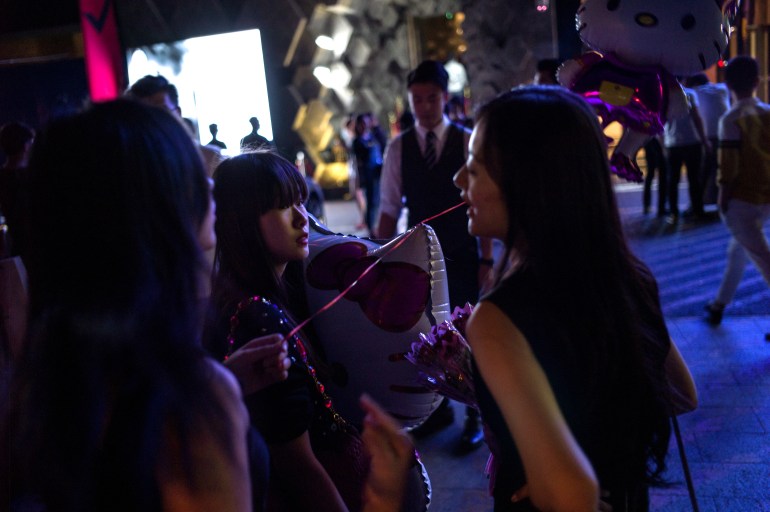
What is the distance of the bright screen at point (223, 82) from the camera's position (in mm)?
3734

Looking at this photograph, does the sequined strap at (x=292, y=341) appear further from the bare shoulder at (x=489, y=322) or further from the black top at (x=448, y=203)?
the black top at (x=448, y=203)

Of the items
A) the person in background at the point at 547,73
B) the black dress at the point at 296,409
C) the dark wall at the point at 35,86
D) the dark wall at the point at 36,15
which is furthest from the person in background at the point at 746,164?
the dark wall at the point at 36,15

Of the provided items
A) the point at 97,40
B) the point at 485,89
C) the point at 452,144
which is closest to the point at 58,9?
the point at 97,40

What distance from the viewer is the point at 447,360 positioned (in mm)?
1495

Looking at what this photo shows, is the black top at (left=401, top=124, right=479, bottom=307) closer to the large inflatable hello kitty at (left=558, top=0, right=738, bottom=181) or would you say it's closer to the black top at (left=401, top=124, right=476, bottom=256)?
the black top at (left=401, top=124, right=476, bottom=256)

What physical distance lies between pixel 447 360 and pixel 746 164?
356 centimetres

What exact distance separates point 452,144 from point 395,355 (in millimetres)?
2031

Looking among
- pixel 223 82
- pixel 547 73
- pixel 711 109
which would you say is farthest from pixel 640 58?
pixel 711 109

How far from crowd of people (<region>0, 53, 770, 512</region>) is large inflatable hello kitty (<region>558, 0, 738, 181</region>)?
911mm

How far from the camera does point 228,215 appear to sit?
159 cm

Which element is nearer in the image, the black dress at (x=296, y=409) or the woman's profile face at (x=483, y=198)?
the woman's profile face at (x=483, y=198)

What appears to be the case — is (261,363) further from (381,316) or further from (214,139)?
(214,139)

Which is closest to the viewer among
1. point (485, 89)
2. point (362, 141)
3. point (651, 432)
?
point (651, 432)

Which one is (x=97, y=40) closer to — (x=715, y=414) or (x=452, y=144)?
(x=452, y=144)
